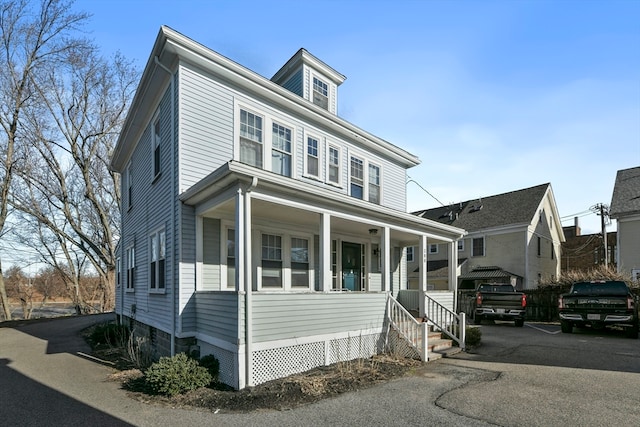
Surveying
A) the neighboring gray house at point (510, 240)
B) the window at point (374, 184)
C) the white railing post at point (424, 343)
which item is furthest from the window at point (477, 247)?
the white railing post at point (424, 343)

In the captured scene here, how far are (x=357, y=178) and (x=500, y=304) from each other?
852 centimetres

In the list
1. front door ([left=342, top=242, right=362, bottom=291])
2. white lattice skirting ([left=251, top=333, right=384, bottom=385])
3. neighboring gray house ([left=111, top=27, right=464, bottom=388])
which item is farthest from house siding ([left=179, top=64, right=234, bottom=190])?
front door ([left=342, top=242, right=362, bottom=291])

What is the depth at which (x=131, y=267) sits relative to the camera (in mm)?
13344

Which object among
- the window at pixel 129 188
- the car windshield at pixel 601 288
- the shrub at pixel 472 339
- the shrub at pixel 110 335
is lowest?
the shrub at pixel 110 335

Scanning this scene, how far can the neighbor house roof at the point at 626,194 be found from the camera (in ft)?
73.4

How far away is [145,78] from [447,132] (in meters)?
9.40

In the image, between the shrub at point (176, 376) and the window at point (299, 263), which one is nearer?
the shrub at point (176, 376)

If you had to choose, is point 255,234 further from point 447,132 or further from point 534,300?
point 534,300

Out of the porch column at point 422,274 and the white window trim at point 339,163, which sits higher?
the white window trim at point 339,163

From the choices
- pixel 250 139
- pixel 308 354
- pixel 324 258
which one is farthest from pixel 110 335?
pixel 324 258

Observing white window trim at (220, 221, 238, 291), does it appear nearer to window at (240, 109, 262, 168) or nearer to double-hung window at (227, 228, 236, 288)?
double-hung window at (227, 228, 236, 288)

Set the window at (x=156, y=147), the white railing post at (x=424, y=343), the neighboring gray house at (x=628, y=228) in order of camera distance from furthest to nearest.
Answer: the neighboring gray house at (x=628, y=228), the window at (x=156, y=147), the white railing post at (x=424, y=343)

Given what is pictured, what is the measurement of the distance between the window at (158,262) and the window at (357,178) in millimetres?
5961

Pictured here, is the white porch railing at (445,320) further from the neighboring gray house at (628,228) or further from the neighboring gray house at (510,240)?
the neighboring gray house at (510,240)
